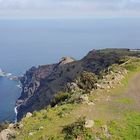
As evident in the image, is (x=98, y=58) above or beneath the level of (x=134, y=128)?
beneath

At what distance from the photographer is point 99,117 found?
2734 centimetres

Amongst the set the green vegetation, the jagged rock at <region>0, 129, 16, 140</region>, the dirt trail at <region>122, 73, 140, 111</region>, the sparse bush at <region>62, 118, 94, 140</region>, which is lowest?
the dirt trail at <region>122, 73, 140, 111</region>

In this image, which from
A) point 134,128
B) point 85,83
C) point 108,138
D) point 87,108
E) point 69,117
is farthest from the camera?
point 85,83

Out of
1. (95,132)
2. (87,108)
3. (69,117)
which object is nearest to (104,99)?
(87,108)

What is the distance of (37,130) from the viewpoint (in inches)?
987

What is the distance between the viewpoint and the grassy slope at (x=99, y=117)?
79.9 ft

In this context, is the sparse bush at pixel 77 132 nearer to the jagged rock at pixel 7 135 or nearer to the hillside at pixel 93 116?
the hillside at pixel 93 116

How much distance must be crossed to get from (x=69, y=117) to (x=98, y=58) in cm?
8926

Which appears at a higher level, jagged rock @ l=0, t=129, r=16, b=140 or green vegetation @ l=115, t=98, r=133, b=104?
jagged rock @ l=0, t=129, r=16, b=140

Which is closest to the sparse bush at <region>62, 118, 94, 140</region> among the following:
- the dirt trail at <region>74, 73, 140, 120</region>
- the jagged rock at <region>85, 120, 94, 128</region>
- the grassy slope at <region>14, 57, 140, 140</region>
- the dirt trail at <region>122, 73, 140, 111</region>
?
the jagged rock at <region>85, 120, 94, 128</region>

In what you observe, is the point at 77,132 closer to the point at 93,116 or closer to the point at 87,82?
the point at 93,116

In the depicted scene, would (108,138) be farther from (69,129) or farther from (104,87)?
(104,87)

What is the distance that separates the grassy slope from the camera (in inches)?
958

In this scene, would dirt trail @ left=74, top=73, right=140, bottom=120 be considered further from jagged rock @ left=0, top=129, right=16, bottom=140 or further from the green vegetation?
jagged rock @ left=0, top=129, right=16, bottom=140
